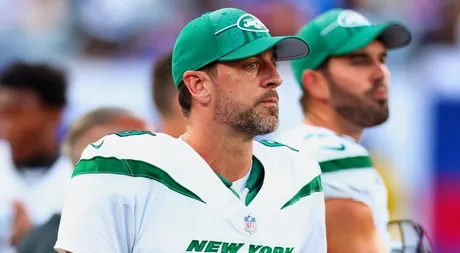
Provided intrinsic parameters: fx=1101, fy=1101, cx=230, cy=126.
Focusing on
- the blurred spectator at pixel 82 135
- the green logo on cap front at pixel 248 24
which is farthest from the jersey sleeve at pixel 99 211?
the blurred spectator at pixel 82 135

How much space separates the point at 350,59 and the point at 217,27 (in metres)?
1.21

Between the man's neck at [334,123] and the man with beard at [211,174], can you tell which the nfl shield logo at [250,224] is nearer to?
the man with beard at [211,174]

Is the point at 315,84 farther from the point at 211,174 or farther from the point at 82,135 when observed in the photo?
the point at 211,174

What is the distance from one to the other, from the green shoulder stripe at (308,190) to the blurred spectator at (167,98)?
5.09ft

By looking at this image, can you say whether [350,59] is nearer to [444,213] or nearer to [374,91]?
[374,91]

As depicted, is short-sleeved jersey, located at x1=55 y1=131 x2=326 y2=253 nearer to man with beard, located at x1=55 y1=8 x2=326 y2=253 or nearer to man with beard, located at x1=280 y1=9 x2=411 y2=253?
man with beard, located at x1=55 y1=8 x2=326 y2=253

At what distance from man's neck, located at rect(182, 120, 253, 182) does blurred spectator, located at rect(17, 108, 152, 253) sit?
1.08 m

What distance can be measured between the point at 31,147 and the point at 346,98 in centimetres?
210

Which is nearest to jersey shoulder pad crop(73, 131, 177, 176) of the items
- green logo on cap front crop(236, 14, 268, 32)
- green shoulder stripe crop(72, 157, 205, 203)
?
green shoulder stripe crop(72, 157, 205, 203)

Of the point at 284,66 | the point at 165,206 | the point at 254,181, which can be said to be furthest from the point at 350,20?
the point at 284,66

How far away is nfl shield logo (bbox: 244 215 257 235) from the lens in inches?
126

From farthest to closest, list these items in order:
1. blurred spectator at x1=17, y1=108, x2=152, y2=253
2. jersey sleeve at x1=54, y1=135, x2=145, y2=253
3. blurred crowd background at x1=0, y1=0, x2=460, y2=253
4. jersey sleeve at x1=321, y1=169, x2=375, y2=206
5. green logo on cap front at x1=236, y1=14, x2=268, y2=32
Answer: blurred crowd background at x1=0, y1=0, x2=460, y2=253 < blurred spectator at x1=17, y1=108, x2=152, y2=253 < jersey sleeve at x1=321, y1=169, x2=375, y2=206 < green logo on cap front at x1=236, y1=14, x2=268, y2=32 < jersey sleeve at x1=54, y1=135, x2=145, y2=253

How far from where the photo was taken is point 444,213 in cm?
984

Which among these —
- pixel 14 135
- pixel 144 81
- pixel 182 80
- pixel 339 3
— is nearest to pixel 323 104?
pixel 182 80
